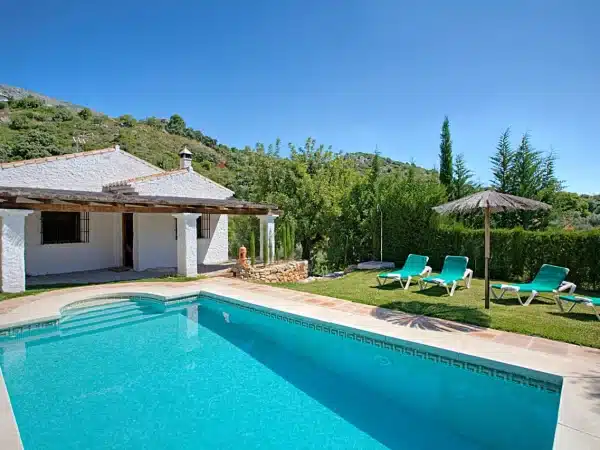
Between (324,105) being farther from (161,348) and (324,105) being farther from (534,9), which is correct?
(161,348)

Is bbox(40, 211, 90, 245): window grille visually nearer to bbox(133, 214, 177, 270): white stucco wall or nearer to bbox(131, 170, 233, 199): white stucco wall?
bbox(133, 214, 177, 270): white stucco wall

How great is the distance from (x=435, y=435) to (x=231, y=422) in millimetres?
2801

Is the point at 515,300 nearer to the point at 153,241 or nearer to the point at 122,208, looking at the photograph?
the point at 122,208

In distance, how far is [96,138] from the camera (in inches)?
1699

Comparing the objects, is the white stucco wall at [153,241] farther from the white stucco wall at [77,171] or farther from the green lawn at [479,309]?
the green lawn at [479,309]

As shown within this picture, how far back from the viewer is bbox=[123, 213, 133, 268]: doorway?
18.0 meters

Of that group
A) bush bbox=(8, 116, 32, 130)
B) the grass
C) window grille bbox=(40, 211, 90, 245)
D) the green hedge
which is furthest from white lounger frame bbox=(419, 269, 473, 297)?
bush bbox=(8, 116, 32, 130)

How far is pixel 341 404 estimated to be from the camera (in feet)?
18.8

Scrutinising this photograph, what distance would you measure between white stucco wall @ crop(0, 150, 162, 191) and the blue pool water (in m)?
9.37

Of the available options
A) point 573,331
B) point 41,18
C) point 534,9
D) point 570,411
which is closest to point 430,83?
point 534,9

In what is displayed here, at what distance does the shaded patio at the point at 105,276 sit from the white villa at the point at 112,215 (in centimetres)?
55

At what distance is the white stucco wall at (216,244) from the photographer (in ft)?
67.2

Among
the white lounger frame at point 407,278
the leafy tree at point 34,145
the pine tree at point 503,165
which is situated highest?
the leafy tree at point 34,145

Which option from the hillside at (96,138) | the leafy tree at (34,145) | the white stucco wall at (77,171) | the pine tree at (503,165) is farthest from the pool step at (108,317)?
the leafy tree at (34,145)
